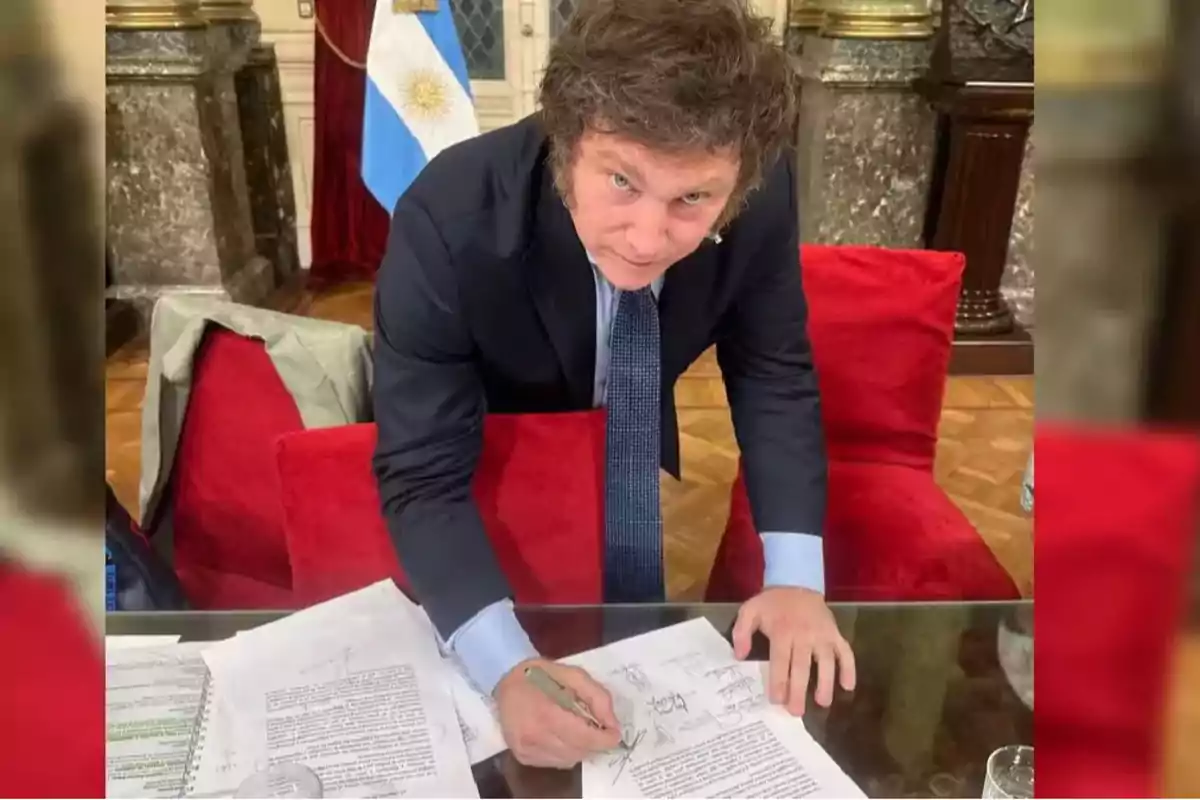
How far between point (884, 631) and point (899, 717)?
0.11 metres

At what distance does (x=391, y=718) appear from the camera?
75 centimetres

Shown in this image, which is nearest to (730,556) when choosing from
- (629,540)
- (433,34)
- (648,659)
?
(629,540)

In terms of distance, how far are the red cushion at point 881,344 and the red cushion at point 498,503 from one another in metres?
0.40

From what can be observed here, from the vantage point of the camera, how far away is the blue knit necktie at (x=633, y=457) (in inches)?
38.7

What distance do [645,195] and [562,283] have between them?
8.9 inches

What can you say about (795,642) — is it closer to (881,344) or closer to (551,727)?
(551,727)

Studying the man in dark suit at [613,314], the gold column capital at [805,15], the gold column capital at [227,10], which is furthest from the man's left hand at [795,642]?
the gold column capital at [227,10]

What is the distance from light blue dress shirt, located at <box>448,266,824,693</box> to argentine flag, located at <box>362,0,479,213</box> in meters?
1.37

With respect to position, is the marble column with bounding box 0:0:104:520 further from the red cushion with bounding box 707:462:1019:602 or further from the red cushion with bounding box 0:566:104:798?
the red cushion with bounding box 707:462:1019:602

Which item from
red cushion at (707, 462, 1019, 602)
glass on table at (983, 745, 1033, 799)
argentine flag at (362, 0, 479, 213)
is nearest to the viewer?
glass on table at (983, 745, 1033, 799)

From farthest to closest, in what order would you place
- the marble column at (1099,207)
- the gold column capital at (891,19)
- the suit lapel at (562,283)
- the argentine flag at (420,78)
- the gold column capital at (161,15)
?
the gold column capital at (891,19), the gold column capital at (161,15), the argentine flag at (420,78), the suit lapel at (562,283), the marble column at (1099,207)

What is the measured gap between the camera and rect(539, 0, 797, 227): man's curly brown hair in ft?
2.29

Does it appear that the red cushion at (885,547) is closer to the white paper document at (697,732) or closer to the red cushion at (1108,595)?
the white paper document at (697,732)

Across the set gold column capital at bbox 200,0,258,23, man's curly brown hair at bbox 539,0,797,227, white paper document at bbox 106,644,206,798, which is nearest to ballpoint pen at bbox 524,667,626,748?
white paper document at bbox 106,644,206,798
